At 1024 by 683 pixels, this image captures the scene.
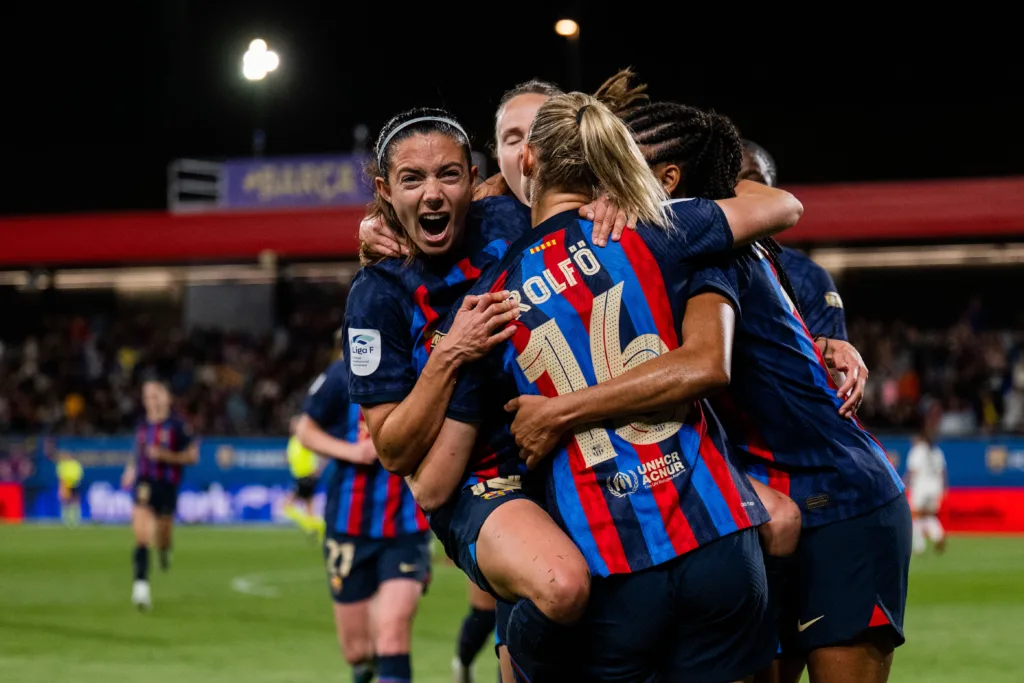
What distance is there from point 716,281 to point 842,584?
1.07 meters

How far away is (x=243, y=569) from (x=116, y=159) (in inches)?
907

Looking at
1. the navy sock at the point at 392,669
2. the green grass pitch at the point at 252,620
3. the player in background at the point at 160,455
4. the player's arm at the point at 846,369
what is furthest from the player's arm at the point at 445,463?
the player in background at the point at 160,455

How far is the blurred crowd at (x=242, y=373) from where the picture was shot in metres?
24.5

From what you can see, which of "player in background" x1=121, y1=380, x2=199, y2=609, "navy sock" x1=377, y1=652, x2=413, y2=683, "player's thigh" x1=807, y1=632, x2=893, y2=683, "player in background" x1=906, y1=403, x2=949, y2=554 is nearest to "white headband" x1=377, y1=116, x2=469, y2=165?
"player's thigh" x1=807, y1=632, x2=893, y2=683

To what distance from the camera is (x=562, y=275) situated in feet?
10.4

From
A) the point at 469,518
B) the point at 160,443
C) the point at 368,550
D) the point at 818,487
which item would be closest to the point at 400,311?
the point at 469,518

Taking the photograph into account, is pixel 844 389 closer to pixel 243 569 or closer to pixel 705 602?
pixel 705 602

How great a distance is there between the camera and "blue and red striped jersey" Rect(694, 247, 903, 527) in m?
3.66

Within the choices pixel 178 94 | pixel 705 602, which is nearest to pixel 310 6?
pixel 178 94

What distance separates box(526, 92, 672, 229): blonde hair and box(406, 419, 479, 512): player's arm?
65 cm

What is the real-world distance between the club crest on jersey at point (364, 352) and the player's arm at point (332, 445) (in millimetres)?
3750

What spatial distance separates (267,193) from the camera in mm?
30812

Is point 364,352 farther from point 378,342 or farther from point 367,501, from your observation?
point 367,501

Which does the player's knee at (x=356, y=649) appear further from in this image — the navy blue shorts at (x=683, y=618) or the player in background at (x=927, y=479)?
the player in background at (x=927, y=479)
